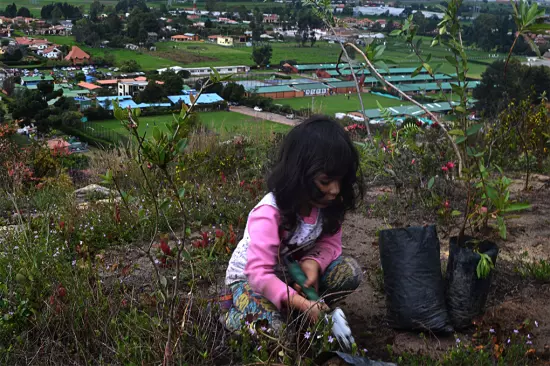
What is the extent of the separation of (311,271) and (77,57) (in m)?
57.3

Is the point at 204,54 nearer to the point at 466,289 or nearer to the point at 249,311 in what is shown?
the point at 466,289

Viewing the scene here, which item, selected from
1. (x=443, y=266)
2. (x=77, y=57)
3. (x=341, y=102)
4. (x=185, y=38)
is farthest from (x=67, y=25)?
(x=443, y=266)

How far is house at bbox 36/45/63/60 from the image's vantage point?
5578cm

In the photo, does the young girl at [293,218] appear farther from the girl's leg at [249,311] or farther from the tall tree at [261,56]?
the tall tree at [261,56]

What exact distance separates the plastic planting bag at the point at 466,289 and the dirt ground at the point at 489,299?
0.17 feet

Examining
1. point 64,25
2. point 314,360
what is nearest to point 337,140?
point 314,360

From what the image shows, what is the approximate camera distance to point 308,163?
2008mm

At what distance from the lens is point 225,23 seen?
82.4 m

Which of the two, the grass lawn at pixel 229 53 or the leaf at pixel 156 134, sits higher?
the leaf at pixel 156 134

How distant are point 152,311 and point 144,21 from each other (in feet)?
225

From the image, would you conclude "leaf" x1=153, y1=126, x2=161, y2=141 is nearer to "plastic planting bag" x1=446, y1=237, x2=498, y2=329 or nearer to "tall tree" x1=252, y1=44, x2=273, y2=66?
"plastic planting bag" x1=446, y1=237, x2=498, y2=329

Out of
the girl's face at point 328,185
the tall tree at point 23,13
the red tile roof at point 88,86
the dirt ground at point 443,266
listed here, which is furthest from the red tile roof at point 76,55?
the girl's face at point 328,185

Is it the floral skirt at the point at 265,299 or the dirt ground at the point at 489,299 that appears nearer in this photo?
the floral skirt at the point at 265,299

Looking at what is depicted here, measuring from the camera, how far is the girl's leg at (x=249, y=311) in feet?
6.63
